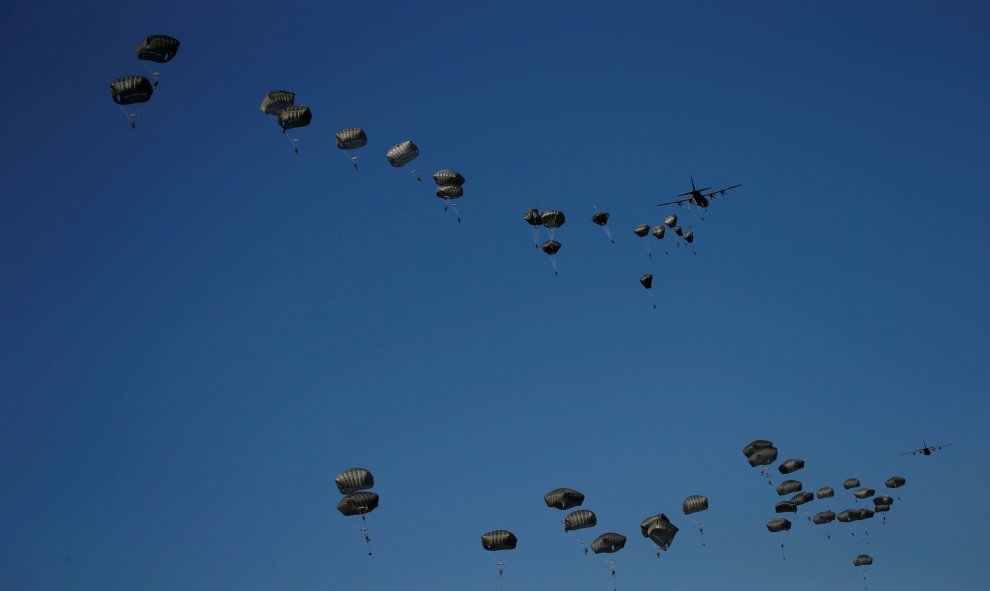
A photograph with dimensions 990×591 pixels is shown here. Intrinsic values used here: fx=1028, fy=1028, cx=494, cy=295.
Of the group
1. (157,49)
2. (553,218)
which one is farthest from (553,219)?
(157,49)

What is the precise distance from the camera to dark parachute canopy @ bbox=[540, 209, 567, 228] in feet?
340

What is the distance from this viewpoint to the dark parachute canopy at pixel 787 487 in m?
116

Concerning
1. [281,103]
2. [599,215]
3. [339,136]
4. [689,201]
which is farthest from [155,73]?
[689,201]

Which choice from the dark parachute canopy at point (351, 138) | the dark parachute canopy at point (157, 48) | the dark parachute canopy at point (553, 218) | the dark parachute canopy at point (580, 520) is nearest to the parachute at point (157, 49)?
the dark parachute canopy at point (157, 48)

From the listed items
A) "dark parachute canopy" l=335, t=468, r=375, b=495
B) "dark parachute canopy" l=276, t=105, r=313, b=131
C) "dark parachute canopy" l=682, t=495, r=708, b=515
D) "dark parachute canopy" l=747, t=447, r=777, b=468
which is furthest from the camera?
"dark parachute canopy" l=747, t=447, r=777, b=468

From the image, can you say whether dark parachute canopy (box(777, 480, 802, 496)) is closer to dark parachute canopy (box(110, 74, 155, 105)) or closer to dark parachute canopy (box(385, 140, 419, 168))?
dark parachute canopy (box(385, 140, 419, 168))

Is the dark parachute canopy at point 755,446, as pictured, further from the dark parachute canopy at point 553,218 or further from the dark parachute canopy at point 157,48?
the dark parachute canopy at point 157,48

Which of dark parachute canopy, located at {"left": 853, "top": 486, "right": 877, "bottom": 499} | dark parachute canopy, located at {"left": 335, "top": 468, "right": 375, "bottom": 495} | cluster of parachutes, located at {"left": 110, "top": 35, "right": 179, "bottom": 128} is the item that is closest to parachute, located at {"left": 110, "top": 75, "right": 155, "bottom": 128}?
cluster of parachutes, located at {"left": 110, "top": 35, "right": 179, "bottom": 128}

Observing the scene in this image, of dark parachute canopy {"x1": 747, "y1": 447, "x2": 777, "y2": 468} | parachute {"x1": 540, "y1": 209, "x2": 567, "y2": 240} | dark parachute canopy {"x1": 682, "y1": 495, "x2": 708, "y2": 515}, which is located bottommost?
dark parachute canopy {"x1": 682, "y1": 495, "x2": 708, "y2": 515}

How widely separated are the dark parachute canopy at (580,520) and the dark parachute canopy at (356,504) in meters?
19.2

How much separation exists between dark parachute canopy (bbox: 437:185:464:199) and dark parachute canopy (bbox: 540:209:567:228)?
1001 cm

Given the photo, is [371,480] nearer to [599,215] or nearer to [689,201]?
[599,215]

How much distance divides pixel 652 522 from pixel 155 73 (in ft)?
210

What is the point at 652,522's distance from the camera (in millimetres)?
104750
